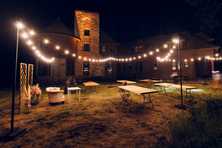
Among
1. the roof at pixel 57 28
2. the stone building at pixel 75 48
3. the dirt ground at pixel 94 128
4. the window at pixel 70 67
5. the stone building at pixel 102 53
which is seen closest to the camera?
the dirt ground at pixel 94 128

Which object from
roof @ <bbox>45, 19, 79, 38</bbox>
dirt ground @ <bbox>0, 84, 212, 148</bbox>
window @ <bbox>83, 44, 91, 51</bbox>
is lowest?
dirt ground @ <bbox>0, 84, 212, 148</bbox>

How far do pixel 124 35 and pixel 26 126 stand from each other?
2583 centimetres

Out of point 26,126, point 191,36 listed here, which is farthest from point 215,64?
point 26,126

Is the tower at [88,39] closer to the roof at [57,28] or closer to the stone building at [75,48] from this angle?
the stone building at [75,48]

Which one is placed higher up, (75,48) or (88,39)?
(88,39)

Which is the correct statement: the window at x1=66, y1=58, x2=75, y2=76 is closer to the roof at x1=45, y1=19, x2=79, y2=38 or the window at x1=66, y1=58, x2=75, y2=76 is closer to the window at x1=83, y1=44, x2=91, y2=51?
the window at x1=83, y1=44, x2=91, y2=51

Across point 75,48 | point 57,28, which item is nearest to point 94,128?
point 75,48

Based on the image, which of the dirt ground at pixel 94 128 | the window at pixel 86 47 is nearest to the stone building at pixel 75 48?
the window at pixel 86 47

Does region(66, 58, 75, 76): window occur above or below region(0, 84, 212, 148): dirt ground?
above

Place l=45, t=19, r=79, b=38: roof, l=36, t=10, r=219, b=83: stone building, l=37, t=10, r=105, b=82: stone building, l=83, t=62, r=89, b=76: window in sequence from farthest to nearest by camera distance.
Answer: l=83, t=62, r=89, b=76: window < l=36, t=10, r=219, b=83: stone building < l=45, t=19, r=79, b=38: roof < l=37, t=10, r=105, b=82: stone building

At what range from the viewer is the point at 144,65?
23734mm

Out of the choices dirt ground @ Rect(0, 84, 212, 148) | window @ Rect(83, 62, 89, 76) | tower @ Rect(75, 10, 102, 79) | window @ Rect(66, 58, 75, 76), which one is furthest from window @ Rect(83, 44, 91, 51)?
dirt ground @ Rect(0, 84, 212, 148)

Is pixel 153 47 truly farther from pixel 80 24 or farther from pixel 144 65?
pixel 80 24

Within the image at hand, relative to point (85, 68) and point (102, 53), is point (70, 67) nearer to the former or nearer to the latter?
point (85, 68)
